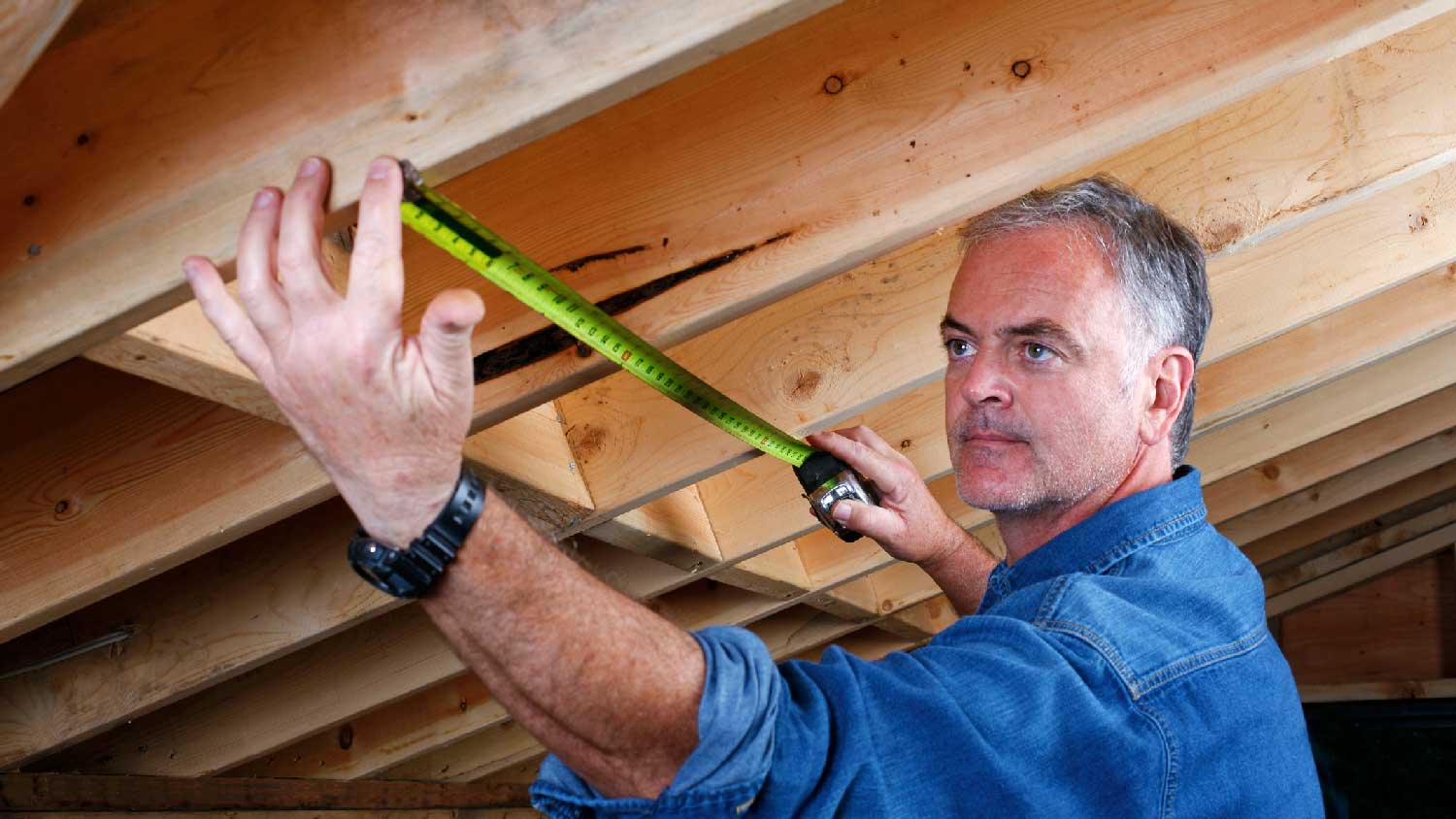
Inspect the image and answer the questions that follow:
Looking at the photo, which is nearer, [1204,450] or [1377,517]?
[1204,450]

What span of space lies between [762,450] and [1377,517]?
548cm

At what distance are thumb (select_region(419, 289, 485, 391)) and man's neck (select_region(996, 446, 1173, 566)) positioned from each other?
3.33ft

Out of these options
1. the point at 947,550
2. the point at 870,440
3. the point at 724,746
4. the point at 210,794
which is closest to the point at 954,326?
the point at 870,440

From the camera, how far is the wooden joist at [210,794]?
105 inches

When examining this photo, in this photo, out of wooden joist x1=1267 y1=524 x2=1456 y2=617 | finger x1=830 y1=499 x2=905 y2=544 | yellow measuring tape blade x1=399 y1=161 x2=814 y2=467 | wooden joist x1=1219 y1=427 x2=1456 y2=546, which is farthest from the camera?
wooden joist x1=1267 y1=524 x2=1456 y2=617

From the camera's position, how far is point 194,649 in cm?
240

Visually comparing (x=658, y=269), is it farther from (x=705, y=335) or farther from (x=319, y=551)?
(x=319, y=551)

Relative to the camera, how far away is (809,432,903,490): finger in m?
2.26

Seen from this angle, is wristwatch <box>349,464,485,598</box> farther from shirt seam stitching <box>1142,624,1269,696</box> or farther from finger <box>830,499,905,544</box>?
finger <box>830,499,905,544</box>

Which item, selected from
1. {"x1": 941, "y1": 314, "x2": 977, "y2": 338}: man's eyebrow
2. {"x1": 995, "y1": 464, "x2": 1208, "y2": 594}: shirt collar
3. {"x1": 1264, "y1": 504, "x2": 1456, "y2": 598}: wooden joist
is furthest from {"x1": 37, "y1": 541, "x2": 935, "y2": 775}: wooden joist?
{"x1": 1264, "y1": 504, "x2": 1456, "y2": 598}: wooden joist

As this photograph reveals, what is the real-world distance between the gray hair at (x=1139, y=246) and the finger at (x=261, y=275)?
1207 millimetres

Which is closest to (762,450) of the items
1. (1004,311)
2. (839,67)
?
(1004,311)

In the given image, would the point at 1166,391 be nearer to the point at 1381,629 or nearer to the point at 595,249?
the point at 595,249

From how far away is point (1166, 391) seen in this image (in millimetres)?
2049
